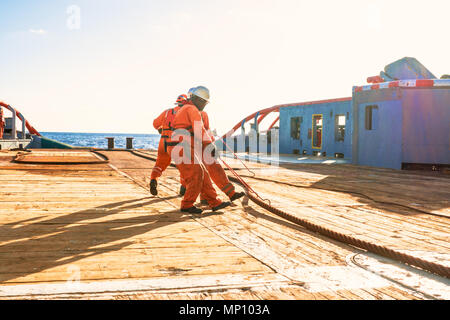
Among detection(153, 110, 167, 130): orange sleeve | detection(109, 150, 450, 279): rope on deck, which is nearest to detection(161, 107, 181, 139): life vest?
detection(153, 110, 167, 130): orange sleeve

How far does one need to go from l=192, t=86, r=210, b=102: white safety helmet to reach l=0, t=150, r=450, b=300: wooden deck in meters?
1.52

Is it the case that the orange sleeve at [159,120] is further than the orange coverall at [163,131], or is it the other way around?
the orange sleeve at [159,120]

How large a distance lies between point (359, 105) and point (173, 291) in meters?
12.9

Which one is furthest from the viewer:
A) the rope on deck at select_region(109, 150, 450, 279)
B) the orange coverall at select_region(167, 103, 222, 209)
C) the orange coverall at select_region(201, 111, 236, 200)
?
the orange coverall at select_region(201, 111, 236, 200)

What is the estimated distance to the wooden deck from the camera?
2.48 m

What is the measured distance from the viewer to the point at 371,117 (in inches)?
543

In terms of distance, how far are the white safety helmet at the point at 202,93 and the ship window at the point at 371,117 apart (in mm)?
9640

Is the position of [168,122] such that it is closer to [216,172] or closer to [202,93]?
[202,93]

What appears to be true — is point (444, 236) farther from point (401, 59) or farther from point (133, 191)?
point (401, 59)

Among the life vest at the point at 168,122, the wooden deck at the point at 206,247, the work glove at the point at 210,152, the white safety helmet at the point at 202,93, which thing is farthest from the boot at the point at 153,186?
the white safety helmet at the point at 202,93

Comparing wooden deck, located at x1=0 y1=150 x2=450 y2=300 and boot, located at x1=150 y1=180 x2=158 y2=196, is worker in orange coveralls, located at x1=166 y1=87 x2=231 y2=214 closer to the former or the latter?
wooden deck, located at x1=0 y1=150 x2=450 y2=300

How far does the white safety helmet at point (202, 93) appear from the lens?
5316 millimetres

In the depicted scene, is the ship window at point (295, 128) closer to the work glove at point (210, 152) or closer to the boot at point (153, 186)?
the boot at point (153, 186)
